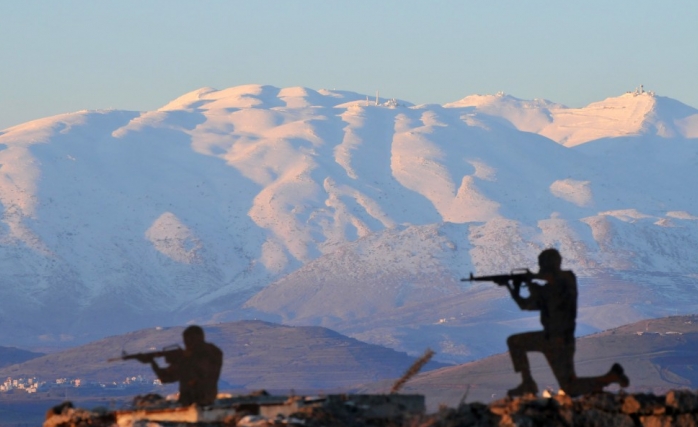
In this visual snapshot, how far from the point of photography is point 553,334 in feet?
57.7

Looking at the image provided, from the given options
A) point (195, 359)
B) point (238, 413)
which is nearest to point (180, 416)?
point (238, 413)

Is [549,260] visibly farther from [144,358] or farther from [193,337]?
[144,358]

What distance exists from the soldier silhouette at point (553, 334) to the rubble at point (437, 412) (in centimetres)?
84

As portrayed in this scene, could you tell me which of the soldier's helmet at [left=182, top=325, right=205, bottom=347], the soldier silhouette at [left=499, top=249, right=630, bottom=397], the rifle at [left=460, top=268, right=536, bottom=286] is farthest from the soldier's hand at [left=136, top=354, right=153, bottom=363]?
the soldier silhouette at [left=499, top=249, right=630, bottom=397]


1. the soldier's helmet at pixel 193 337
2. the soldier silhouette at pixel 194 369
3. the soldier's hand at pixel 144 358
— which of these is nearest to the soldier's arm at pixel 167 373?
the soldier silhouette at pixel 194 369

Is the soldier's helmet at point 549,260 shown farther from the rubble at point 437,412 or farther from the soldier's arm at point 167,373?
the soldier's arm at point 167,373

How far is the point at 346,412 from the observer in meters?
16.2

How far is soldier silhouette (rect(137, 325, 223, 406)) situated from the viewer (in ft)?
59.0

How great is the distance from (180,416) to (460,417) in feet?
8.14

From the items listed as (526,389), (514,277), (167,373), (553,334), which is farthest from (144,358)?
(553,334)

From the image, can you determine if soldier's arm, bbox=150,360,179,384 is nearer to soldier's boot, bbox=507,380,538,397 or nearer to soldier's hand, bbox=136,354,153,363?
soldier's hand, bbox=136,354,153,363

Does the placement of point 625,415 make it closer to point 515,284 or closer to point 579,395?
point 579,395

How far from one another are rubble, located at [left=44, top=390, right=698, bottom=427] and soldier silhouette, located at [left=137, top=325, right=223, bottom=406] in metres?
1.12

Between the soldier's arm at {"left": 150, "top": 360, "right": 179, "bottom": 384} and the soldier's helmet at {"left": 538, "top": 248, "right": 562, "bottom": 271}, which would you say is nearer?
the soldier's helmet at {"left": 538, "top": 248, "right": 562, "bottom": 271}
